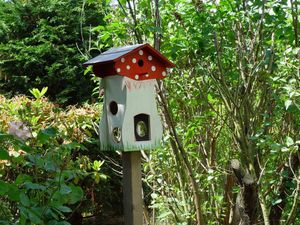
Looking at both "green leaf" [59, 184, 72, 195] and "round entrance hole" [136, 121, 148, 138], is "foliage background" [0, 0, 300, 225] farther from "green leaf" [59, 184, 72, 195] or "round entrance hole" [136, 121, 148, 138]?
"green leaf" [59, 184, 72, 195]

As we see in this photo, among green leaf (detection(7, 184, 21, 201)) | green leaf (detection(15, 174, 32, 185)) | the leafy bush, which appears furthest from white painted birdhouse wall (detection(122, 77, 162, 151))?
green leaf (detection(7, 184, 21, 201))

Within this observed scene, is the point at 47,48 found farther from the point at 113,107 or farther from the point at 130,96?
the point at 130,96

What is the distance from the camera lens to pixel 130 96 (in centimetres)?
246

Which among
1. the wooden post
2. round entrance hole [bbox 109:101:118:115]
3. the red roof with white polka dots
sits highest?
the red roof with white polka dots

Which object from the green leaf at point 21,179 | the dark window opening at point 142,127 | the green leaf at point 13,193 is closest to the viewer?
the green leaf at point 13,193

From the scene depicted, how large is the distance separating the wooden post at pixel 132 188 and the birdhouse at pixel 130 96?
87 millimetres

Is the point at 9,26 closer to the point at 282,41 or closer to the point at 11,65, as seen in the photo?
the point at 11,65

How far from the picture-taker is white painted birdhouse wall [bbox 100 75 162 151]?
245 cm

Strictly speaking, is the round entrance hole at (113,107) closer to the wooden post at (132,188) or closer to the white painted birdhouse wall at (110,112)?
the white painted birdhouse wall at (110,112)

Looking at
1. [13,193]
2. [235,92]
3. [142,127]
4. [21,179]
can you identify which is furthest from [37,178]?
[235,92]

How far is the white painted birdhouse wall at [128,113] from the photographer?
8.04ft

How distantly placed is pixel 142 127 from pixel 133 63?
37cm

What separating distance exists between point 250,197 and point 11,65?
16.3ft

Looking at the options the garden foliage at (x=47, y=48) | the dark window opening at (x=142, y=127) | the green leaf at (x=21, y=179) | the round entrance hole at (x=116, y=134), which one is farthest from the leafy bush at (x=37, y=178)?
the garden foliage at (x=47, y=48)
